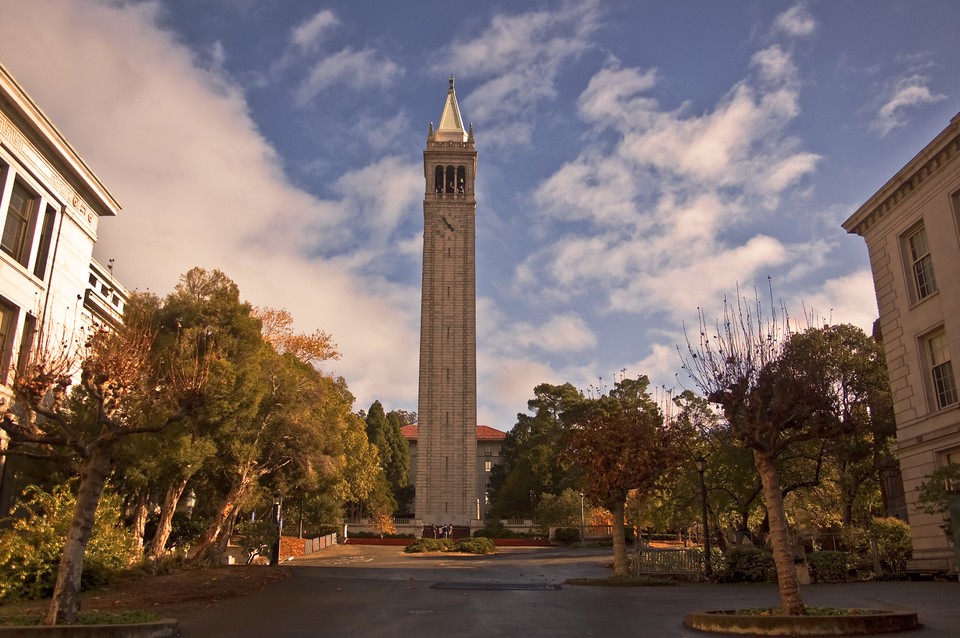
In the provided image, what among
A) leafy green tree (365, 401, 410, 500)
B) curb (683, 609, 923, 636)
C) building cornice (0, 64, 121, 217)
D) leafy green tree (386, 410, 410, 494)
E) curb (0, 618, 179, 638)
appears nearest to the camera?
curb (683, 609, 923, 636)

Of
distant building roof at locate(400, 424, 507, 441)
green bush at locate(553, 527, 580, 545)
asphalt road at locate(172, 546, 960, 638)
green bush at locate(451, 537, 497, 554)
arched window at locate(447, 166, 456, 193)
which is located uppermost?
arched window at locate(447, 166, 456, 193)

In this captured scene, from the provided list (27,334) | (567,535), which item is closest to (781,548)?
(27,334)

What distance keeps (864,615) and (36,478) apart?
22.6 m

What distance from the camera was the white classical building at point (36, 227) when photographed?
73.5 ft

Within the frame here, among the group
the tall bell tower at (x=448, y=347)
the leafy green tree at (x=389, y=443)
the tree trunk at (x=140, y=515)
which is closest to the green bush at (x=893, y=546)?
the tree trunk at (x=140, y=515)

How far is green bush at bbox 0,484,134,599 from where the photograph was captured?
17.1m

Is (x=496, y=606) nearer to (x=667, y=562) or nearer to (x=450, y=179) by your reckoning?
(x=667, y=562)

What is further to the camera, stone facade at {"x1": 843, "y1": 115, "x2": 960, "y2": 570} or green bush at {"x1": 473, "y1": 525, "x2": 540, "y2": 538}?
green bush at {"x1": 473, "y1": 525, "x2": 540, "y2": 538}

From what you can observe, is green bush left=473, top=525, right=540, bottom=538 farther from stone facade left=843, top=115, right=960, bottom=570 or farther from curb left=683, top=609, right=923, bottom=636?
curb left=683, top=609, right=923, bottom=636

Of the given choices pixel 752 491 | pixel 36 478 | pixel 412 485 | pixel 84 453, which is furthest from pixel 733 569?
pixel 412 485

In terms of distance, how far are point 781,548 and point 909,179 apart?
17.8 meters

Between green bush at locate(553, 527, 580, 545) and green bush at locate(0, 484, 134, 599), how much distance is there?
4073 centimetres

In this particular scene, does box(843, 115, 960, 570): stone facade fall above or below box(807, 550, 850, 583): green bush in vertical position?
above

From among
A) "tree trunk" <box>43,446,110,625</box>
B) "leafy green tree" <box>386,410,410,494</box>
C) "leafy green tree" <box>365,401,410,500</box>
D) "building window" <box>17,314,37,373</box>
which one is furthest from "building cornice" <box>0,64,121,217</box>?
"leafy green tree" <box>386,410,410,494</box>
